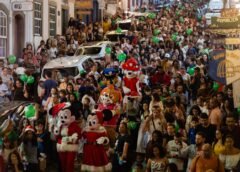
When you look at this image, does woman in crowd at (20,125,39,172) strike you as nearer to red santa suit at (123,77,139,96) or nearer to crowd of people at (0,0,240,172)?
crowd of people at (0,0,240,172)

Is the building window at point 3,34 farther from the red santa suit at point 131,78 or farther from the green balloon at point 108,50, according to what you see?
the red santa suit at point 131,78

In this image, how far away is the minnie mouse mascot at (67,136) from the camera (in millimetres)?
10930

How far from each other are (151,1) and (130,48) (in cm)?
3929

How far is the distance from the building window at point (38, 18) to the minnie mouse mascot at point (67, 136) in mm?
15371

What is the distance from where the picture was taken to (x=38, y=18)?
86.8ft

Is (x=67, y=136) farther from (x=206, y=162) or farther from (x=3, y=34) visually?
(x=3, y=34)

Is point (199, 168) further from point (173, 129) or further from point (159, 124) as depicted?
point (159, 124)

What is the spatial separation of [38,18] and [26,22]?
1.36m

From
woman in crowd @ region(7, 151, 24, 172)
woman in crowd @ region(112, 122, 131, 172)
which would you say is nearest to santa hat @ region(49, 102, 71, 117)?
woman in crowd @ region(112, 122, 131, 172)

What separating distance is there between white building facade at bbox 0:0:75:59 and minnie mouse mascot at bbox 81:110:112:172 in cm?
1207

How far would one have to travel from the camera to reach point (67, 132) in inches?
432

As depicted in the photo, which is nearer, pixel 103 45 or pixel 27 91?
pixel 27 91

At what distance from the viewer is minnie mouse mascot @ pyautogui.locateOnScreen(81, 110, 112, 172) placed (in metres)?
10.6

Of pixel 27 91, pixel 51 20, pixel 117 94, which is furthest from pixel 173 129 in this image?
pixel 51 20
